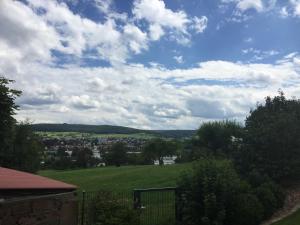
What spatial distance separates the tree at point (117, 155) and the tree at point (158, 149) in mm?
8766

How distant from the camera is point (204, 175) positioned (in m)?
18.5

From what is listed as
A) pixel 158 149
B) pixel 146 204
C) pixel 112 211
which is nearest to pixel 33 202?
pixel 112 211

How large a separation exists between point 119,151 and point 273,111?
7286 cm

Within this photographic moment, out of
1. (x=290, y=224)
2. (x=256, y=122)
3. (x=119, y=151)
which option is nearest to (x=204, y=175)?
(x=290, y=224)

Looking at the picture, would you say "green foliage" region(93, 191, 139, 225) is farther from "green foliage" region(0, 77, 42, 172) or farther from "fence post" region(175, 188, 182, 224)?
"green foliage" region(0, 77, 42, 172)

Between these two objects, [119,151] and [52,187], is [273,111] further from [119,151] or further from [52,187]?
[119,151]

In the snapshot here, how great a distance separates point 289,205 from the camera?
21.3m

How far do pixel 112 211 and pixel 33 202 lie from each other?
4100mm

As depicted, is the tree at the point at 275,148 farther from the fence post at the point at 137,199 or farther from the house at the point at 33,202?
the house at the point at 33,202

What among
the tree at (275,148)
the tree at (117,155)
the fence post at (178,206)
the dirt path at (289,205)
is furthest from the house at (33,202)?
the tree at (117,155)

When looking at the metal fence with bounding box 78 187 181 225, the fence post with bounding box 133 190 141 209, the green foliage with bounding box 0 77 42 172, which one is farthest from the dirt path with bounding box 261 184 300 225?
the green foliage with bounding box 0 77 42 172

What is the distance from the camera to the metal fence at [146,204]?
51.9 ft

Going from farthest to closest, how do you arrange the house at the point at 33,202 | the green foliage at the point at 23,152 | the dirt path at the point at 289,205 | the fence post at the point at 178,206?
the green foliage at the point at 23,152, the dirt path at the point at 289,205, the fence post at the point at 178,206, the house at the point at 33,202

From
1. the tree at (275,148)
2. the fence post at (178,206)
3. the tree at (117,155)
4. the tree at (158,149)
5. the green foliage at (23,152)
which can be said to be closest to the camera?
the fence post at (178,206)
